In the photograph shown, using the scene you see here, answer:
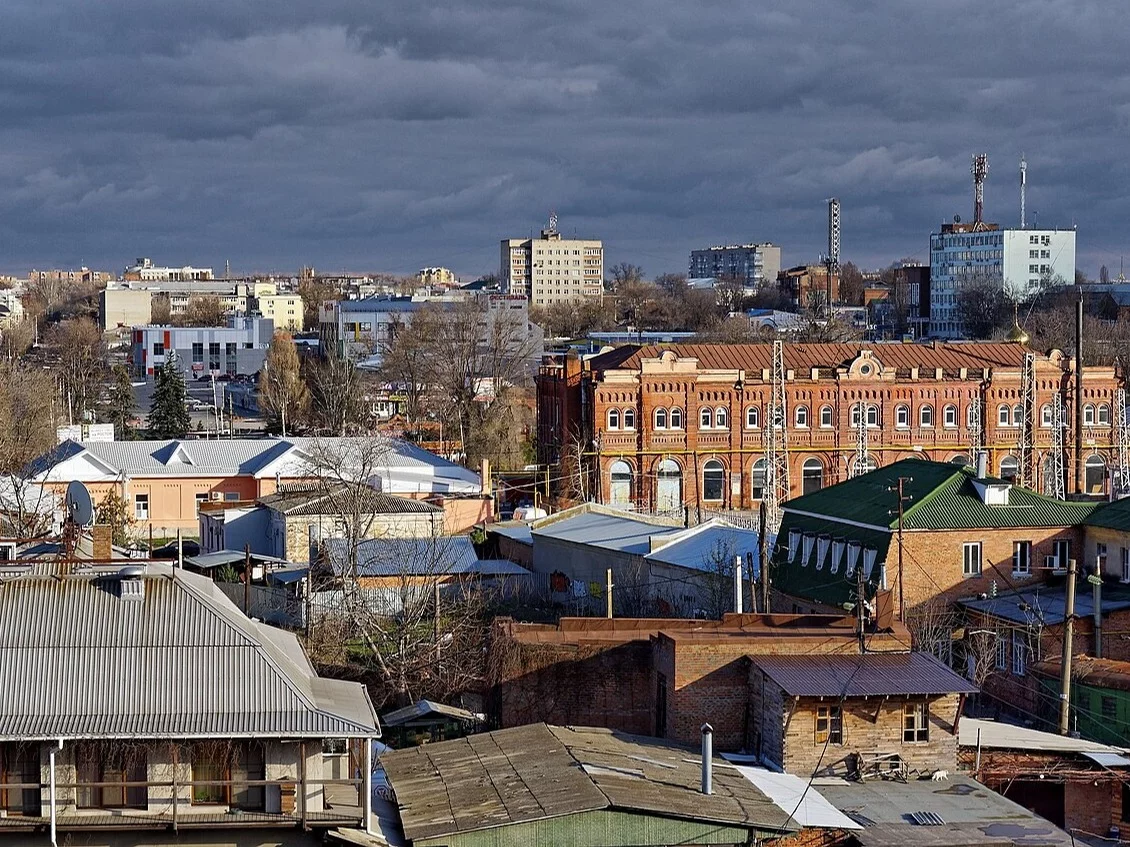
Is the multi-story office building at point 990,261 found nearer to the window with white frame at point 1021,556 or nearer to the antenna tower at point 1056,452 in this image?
the antenna tower at point 1056,452

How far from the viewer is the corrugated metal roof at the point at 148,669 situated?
73.7ft

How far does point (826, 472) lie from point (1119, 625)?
33.9m

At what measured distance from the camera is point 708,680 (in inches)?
1058

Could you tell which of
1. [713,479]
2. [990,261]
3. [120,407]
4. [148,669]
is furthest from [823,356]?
[990,261]

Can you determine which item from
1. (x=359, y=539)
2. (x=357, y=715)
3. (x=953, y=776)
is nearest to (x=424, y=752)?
(x=357, y=715)

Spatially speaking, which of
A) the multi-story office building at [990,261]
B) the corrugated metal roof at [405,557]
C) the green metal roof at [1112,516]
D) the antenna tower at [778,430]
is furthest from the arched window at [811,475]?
the multi-story office building at [990,261]

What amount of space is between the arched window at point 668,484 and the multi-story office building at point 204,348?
74.1 meters

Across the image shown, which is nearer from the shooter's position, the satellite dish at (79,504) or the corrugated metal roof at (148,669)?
the corrugated metal roof at (148,669)

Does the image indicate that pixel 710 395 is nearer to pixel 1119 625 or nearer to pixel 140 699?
pixel 1119 625

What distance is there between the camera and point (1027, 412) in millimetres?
70438

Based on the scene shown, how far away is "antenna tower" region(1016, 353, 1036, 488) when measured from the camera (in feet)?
226

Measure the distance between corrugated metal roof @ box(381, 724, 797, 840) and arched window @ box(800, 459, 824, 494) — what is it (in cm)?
4352

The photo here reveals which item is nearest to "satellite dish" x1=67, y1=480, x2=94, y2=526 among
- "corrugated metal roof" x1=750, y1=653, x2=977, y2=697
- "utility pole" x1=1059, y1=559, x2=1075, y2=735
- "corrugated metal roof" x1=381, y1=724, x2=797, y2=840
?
"corrugated metal roof" x1=381, y1=724, x2=797, y2=840

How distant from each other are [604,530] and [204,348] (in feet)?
322
